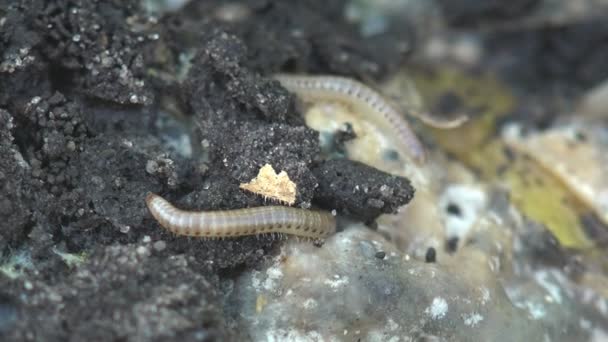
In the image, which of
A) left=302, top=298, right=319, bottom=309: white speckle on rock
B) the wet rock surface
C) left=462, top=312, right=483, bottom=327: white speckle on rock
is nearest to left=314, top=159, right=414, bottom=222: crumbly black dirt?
the wet rock surface

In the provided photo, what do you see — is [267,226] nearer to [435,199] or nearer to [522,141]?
[435,199]

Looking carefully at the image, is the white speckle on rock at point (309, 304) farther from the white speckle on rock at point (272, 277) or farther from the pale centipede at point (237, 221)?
the pale centipede at point (237, 221)

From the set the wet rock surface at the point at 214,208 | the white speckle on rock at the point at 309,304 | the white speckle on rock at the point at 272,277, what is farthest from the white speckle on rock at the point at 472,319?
the white speckle on rock at the point at 272,277

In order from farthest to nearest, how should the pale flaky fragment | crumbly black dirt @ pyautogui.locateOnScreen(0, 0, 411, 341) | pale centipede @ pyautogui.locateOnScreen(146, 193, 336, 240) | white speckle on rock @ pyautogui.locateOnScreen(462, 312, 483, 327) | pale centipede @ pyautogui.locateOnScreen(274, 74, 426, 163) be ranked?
pale centipede @ pyautogui.locateOnScreen(274, 74, 426, 163), white speckle on rock @ pyautogui.locateOnScreen(462, 312, 483, 327), the pale flaky fragment, pale centipede @ pyautogui.locateOnScreen(146, 193, 336, 240), crumbly black dirt @ pyautogui.locateOnScreen(0, 0, 411, 341)

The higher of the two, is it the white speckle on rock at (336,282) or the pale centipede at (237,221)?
the pale centipede at (237,221)

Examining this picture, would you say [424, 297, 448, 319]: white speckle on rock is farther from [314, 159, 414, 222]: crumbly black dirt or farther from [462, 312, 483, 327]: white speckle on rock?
[314, 159, 414, 222]: crumbly black dirt

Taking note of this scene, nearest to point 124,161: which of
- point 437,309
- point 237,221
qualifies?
point 237,221
